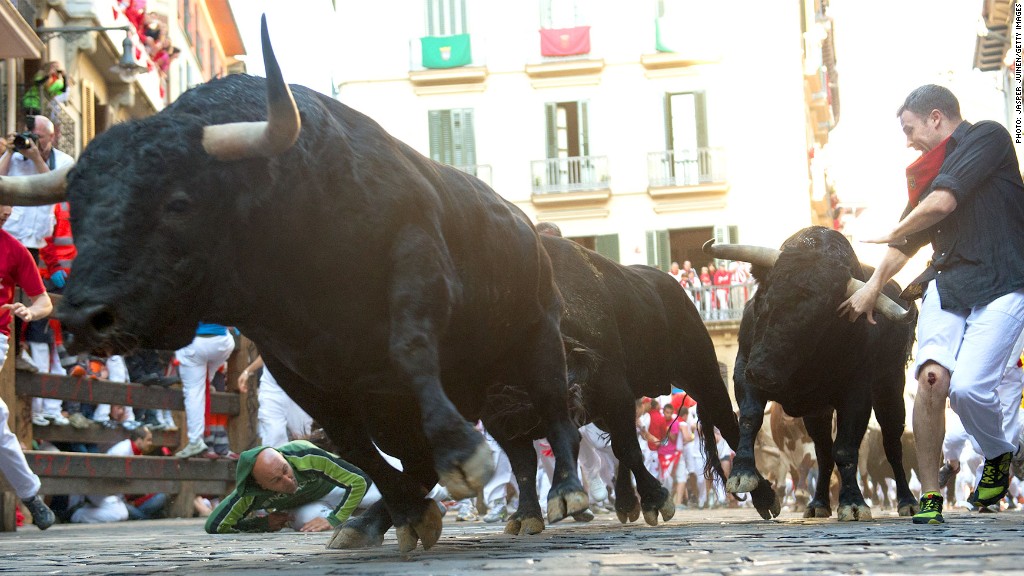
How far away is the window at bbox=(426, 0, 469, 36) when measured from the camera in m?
44.2

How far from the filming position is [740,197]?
42656 millimetres

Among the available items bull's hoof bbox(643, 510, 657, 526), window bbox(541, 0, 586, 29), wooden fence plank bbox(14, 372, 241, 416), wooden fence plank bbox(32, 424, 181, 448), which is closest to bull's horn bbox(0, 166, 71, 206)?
bull's hoof bbox(643, 510, 657, 526)

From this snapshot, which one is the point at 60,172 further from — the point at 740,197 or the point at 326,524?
Result: the point at 740,197

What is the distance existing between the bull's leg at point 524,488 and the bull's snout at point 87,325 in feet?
10.6

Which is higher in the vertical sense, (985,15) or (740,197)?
(985,15)

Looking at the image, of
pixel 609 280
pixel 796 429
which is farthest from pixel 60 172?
pixel 796 429

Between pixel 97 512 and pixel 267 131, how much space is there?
9.89m

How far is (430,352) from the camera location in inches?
222

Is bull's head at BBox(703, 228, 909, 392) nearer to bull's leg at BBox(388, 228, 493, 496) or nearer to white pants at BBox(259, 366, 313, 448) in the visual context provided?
bull's leg at BBox(388, 228, 493, 496)

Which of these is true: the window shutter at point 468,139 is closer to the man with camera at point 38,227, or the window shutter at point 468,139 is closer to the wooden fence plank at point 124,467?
the wooden fence plank at point 124,467

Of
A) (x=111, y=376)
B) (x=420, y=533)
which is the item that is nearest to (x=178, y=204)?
(x=420, y=533)

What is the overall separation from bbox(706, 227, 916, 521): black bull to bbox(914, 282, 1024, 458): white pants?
1218 millimetres

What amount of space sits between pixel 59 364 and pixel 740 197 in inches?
1230

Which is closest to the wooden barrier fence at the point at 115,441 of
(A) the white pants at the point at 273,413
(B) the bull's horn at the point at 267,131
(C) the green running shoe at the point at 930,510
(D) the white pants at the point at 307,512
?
(A) the white pants at the point at 273,413
